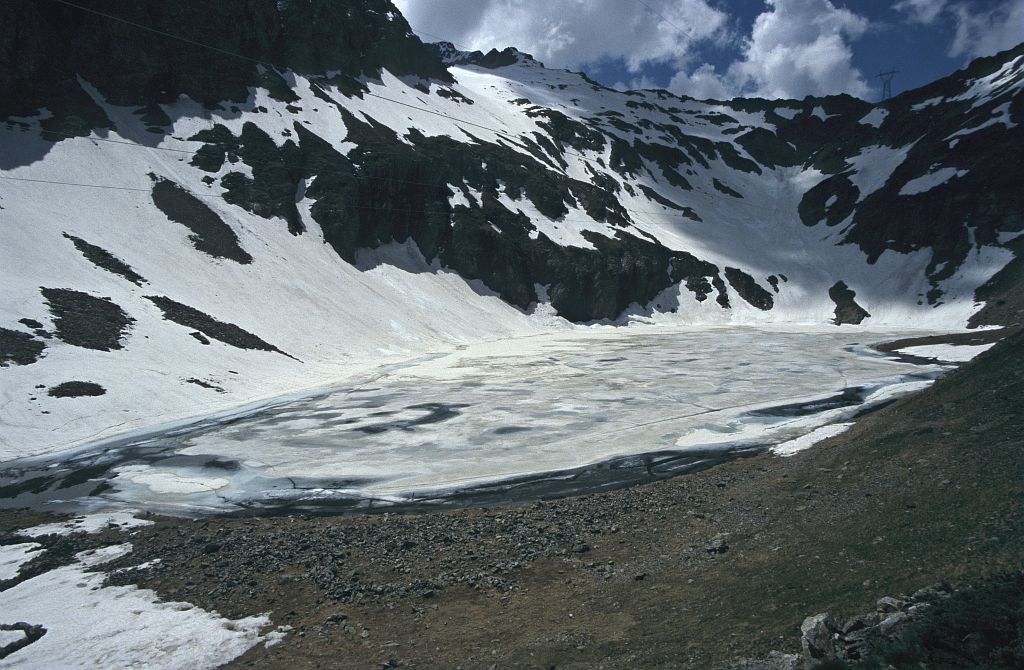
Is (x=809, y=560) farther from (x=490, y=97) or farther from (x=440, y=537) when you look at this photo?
(x=490, y=97)

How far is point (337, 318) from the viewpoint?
45.7 meters

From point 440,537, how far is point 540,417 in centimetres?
1223

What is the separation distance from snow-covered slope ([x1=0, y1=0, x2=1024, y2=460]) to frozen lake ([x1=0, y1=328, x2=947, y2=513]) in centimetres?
421

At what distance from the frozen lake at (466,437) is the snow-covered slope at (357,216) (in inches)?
166

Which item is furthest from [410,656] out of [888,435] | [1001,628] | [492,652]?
[888,435]

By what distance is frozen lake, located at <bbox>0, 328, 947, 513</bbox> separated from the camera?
16.9 meters

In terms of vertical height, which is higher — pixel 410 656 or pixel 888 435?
pixel 888 435

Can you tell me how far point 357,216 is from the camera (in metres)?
59.2

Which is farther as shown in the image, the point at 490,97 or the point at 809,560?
the point at 490,97

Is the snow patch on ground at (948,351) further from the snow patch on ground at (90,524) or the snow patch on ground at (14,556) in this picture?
the snow patch on ground at (14,556)

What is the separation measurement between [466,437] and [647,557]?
38.0 ft

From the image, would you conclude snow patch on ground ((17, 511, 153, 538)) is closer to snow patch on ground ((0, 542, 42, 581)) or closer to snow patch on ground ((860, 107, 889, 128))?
snow patch on ground ((0, 542, 42, 581))

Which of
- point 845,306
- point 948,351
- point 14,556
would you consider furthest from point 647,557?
point 845,306

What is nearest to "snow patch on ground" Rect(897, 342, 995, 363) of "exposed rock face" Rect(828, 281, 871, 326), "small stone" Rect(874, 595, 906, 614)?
"exposed rock face" Rect(828, 281, 871, 326)
